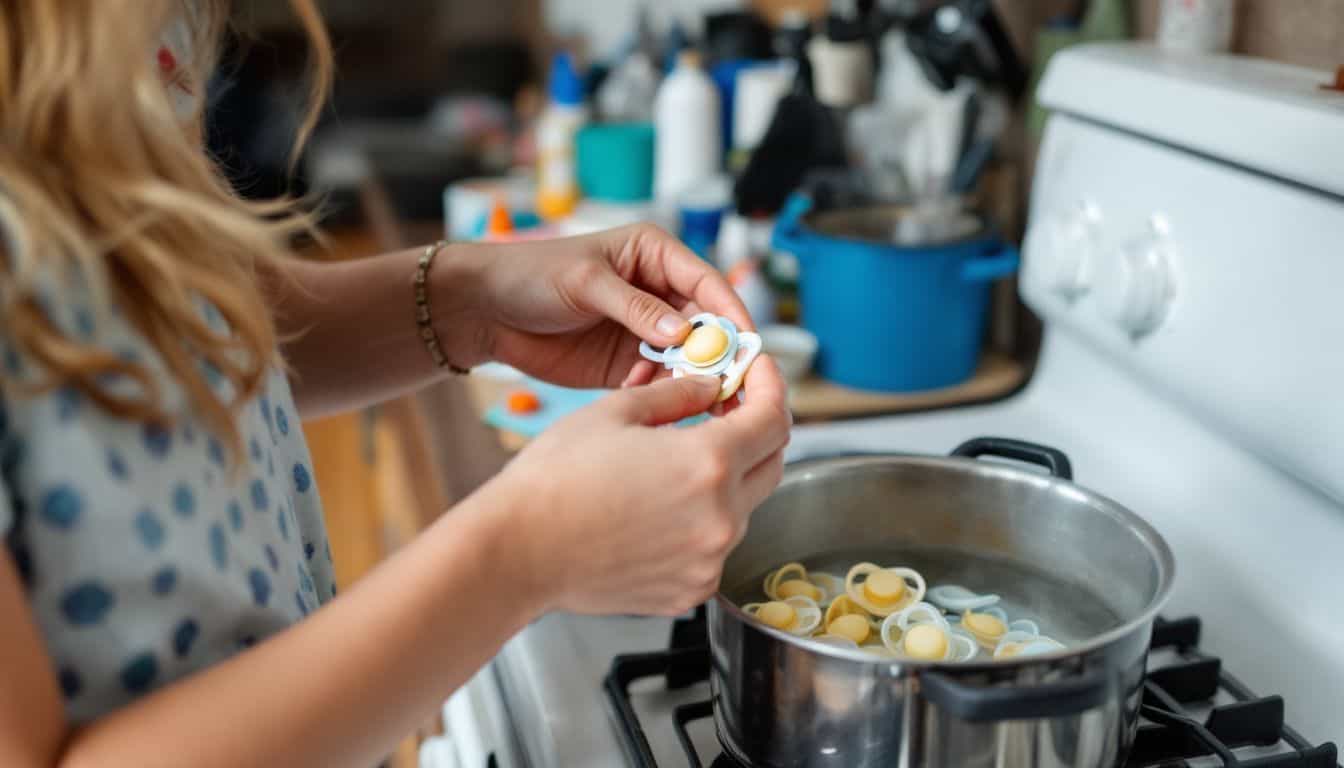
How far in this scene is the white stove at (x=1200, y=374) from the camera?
2.30ft

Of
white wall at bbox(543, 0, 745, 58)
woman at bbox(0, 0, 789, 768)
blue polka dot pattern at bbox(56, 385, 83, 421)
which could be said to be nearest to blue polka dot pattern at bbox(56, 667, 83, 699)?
woman at bbox(0, 0, 789, 768)

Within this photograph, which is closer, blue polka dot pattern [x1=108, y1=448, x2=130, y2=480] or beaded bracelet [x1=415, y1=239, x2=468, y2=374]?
blue polka dot pattern [x1=108, y1=448, x2=130, y2=480]

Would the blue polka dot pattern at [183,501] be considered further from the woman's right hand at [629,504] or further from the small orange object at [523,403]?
the small orange object at [523,403]

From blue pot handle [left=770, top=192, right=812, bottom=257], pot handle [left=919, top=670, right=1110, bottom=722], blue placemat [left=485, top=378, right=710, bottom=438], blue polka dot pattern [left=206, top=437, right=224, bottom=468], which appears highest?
blue polka dot pattern [left=206, top=437, right=224, bottom=468]

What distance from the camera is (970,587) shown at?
748mm

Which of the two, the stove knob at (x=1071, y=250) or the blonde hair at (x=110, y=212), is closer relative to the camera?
the blonde hair at (x=110, y=212)

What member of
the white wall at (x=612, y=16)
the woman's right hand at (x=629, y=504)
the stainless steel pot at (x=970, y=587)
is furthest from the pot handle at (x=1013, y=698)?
the white wall at (x=612, y=16)

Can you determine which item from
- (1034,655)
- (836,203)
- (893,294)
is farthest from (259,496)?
(836,203)

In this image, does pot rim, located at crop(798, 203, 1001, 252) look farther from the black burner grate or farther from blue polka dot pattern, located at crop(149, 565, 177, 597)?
blue polka dot pattern, located at crop(149, 565, 177, 597)

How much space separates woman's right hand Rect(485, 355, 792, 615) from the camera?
1.70 feet

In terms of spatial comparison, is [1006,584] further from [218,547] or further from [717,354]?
[218,547]

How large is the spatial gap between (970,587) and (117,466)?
0.51 m

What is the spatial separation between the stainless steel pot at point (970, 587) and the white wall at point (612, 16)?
1384 millimetres

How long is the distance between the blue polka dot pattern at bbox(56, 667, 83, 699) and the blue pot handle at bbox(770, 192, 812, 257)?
0.86 meters
